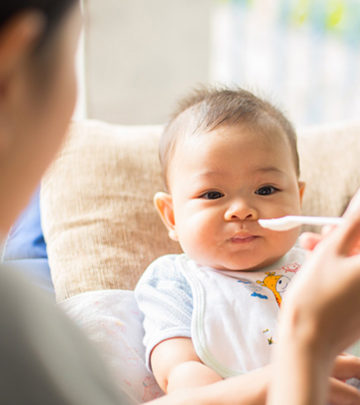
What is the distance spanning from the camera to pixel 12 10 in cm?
50

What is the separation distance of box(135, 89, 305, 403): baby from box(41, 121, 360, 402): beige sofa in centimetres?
8

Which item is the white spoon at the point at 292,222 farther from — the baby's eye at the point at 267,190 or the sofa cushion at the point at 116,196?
the sofa cushion at the point at 116,196

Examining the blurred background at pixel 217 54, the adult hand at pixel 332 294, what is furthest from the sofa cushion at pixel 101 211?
the blurred background at pixel 217 54

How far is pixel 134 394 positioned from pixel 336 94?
2753mm

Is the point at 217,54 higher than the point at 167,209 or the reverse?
higher

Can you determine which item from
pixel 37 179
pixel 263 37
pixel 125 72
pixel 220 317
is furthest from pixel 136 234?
pixel 263 37

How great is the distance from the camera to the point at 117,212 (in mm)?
1464

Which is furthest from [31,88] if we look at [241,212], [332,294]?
[241,212]

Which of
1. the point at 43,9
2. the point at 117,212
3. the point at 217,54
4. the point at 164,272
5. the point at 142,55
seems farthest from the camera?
the point at 217,54

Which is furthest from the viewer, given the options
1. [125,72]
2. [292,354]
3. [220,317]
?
[125,72]

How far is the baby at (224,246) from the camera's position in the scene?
1055 millimetres

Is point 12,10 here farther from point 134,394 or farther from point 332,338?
point 134,394

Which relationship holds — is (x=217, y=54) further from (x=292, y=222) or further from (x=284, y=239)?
(x=292, y=222)

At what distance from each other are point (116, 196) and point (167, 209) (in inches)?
8.8
